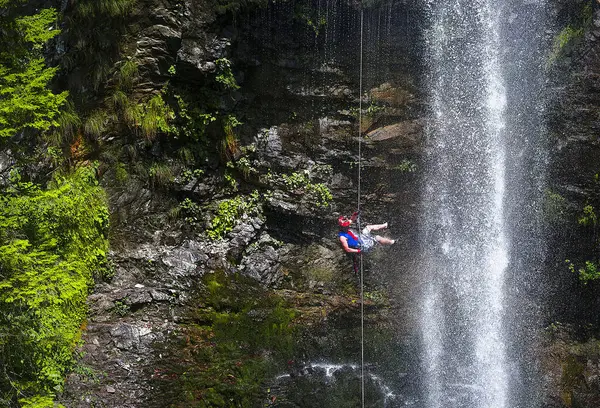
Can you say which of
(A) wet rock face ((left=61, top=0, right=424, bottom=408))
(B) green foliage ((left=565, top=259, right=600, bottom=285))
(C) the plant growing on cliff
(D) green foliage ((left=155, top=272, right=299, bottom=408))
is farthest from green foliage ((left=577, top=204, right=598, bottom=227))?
(C) the plant growing on cliff

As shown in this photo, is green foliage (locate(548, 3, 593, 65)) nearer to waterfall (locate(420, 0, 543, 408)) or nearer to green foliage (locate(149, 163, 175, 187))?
waterfall (locate(420, 0, 543, 408))

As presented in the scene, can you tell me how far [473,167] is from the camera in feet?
38.7

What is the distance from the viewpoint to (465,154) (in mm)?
11859

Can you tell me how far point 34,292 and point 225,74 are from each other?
542 centimetres

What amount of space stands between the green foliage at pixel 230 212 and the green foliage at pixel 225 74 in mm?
2040

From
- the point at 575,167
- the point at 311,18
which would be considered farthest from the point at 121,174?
the point at 575,167

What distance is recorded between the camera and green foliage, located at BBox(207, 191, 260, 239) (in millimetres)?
10680

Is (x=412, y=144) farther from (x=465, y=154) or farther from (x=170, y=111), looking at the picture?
(x=170, y=111)

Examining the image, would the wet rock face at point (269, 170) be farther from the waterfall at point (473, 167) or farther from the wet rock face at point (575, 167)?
the wet rock face at point (575, 167)

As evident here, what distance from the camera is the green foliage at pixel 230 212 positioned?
10680mm

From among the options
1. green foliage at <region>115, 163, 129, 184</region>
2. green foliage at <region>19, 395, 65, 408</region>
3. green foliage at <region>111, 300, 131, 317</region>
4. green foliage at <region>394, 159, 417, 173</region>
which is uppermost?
green foliage at <region>115, 163, 129, 184</region>

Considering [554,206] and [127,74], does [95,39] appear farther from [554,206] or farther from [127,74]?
[554,206]

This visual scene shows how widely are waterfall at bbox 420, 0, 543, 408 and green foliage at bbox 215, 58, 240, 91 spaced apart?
4012 mm

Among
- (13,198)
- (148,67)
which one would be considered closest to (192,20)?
(148,67)
